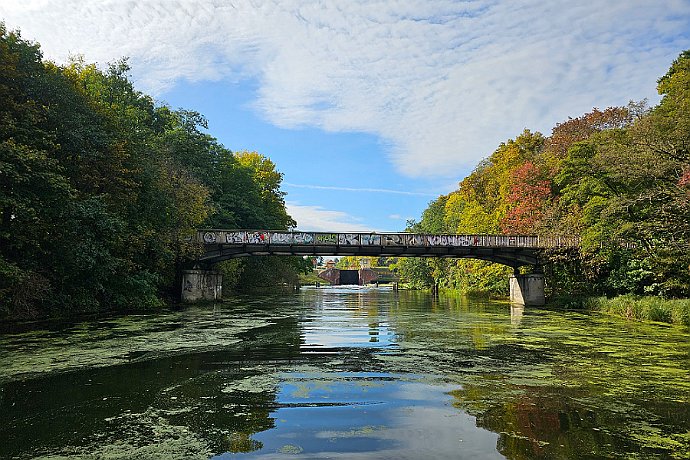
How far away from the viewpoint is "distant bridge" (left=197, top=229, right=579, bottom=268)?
152 feet

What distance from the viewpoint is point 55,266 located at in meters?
27.3

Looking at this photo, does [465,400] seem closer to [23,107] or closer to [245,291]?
[23,107]

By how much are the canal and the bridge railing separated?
2677 centimetres

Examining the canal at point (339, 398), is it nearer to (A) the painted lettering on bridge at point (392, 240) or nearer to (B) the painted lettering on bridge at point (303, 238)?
(B) the painted lettering on bridge at point (303, 238)

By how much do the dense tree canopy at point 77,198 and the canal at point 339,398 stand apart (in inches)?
279

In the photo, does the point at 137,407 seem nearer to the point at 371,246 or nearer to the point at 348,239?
the point at 371,246

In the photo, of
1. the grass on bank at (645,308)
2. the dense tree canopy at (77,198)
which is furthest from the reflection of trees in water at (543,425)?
the grass on bank at (645,308)

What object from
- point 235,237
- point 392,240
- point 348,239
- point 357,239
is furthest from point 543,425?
point 235,237

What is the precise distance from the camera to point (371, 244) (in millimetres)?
47250

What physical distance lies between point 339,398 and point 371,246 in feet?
123

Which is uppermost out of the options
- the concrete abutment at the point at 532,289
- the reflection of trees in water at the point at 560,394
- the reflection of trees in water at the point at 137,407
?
the concrete abutment at the point at 532,289

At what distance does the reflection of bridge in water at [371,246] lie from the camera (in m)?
46.3

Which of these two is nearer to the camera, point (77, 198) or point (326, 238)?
point (77, 198)

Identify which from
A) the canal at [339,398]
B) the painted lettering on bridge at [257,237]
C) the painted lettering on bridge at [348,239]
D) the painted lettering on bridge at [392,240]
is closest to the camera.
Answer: the canal at [339,398]
